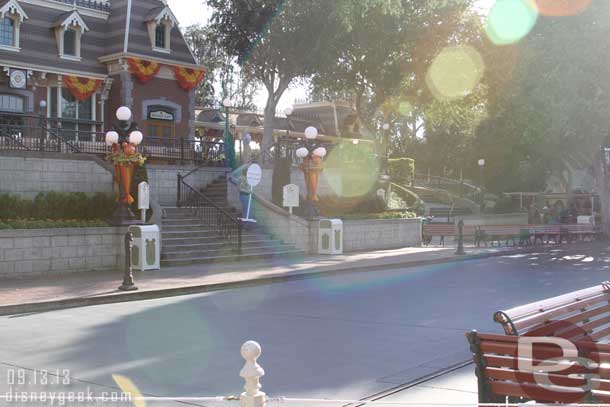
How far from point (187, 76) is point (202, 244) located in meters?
12.8

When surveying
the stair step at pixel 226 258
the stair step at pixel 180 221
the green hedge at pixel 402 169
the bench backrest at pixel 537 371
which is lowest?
the stair step at pixel 226 258

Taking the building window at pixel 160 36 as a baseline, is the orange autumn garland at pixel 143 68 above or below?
below

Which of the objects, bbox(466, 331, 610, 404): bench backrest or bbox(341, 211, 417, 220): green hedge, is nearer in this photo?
bbox(466, 331, 610, 404): bench backrest

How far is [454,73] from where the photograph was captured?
39438mm

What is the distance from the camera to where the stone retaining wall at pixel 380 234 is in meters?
25.4

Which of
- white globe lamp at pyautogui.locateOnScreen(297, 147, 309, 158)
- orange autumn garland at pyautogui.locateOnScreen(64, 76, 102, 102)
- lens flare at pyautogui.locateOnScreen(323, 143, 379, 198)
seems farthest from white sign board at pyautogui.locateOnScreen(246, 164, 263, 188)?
orange autumn garland at pyautogui.locateOnScreen(64, 76, 102, 102)

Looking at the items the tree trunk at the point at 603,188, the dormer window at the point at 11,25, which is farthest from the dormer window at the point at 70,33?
the tree trunk at the point at 603,188

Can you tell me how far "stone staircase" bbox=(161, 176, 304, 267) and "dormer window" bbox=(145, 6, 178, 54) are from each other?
1033cm

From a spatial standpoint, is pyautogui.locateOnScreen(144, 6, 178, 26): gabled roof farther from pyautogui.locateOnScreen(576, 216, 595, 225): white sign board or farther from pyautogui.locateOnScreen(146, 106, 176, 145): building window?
pyautogui.locateOnScreen(576, 216, 595, 225): white sign board

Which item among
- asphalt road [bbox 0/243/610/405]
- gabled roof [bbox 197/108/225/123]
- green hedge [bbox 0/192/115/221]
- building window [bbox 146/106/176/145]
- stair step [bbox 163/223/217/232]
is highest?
gabled roof [bbox 197/108/225/123]

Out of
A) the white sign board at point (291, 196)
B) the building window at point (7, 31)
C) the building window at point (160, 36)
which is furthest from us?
the building window at point (160, 36)

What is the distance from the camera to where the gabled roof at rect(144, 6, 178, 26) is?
3050cm

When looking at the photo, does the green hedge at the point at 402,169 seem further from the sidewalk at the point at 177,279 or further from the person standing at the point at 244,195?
the sidewalk at the point at 177,279

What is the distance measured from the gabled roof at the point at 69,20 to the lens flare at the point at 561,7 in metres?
19.2
